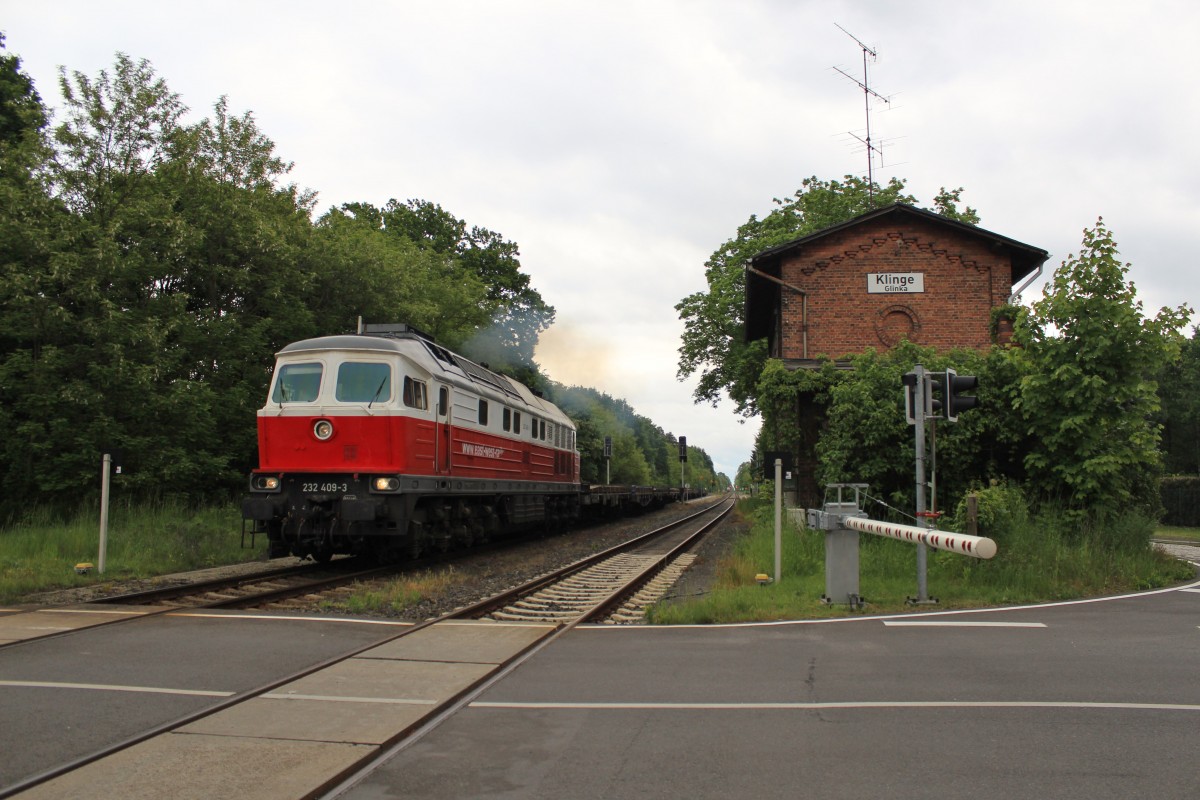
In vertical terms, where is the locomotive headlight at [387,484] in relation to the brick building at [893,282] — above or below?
below

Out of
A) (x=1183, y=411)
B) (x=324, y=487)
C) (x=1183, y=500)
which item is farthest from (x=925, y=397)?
(x=1183, y=411)

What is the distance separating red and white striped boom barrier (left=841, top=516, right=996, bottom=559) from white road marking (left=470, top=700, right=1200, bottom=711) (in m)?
1.24

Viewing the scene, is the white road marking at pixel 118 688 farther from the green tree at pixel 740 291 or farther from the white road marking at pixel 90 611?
the green tree at pixel 740 291

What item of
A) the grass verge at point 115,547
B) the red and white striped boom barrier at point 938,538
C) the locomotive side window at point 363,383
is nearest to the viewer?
the red and white striped boom barrier at point 938,538

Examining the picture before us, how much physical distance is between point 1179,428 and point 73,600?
60.3 metres

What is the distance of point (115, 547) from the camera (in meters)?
14.3

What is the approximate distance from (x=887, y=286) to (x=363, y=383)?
1408cm

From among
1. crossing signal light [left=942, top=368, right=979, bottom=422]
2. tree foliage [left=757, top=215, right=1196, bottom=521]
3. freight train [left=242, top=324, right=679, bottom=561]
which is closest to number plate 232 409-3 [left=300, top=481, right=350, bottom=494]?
freight train [left=242, top=324, right=679, bottom=561]

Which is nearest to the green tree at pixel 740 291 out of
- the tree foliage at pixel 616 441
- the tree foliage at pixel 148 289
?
the tree foliage at pixel 616 441

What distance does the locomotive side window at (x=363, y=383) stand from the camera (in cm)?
1315

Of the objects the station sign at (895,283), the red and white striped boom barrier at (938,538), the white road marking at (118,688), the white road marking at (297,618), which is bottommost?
the white road marking at (297,618)

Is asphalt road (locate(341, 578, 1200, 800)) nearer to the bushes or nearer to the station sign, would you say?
the station sign

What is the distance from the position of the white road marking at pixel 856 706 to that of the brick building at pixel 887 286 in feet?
51.0

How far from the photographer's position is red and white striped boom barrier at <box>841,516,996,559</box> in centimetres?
700
